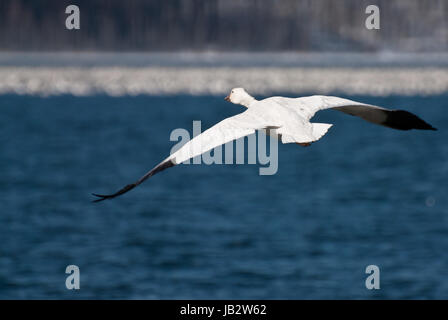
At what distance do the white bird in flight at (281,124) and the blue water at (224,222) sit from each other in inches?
736

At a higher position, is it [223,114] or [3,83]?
[3,83]

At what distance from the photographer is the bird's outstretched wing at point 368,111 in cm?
1387

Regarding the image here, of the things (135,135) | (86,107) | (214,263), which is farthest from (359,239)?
(86,107)

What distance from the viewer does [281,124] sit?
1288 centimetres

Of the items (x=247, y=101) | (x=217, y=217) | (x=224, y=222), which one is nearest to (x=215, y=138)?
(x=247, y=101)

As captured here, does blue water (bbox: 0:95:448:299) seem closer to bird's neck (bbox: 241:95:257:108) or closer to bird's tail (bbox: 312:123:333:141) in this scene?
bird's neck (bbox: 241:95:257:108)

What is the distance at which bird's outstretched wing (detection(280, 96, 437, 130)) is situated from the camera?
A: 1387 cm

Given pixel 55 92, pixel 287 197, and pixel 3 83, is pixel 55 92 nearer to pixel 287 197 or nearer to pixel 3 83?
pixel 3 83

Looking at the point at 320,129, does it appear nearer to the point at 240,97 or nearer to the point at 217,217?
the point at 240,97

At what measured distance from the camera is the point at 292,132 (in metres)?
12.6

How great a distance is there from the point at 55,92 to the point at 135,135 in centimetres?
7388

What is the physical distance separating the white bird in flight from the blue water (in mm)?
18705

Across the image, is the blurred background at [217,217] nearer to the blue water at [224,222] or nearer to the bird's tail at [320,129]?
the blue water at [224,222]

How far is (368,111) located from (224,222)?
117 feet
